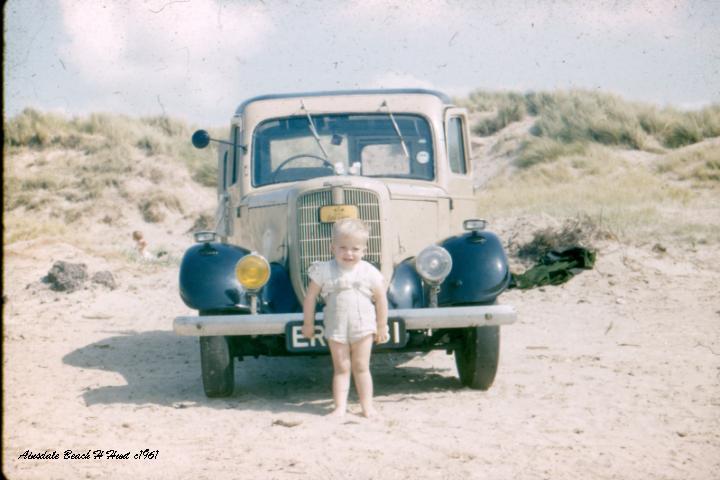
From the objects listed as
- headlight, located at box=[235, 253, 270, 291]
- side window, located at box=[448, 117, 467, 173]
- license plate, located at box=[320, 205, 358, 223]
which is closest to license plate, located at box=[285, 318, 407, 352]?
headlight, located at box=[235, 253, 270, 291]

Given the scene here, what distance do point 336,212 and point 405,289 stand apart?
0.67 m

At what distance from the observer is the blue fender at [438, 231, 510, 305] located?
526 centimetres

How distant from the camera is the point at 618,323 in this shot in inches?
324

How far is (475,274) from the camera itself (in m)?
5.28

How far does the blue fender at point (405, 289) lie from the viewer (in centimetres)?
533

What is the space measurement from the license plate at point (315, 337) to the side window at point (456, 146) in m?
1.97

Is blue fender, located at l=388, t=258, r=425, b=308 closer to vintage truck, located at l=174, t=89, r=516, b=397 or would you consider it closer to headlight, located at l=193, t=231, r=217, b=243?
vintage truck, located at l=174, t=89, r=516, b=397

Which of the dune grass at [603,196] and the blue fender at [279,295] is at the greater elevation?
the dune grass at [603,196]

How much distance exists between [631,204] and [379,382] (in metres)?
8.96

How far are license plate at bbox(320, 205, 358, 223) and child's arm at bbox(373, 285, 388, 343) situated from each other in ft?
2.37

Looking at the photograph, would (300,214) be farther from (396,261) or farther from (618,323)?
(618,323)

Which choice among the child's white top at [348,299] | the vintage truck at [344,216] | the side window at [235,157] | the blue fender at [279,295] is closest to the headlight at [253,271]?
the vintage truck at [344,216]

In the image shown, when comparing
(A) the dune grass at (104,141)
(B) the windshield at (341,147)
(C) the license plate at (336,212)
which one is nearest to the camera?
(C) the license plate at (336,212)

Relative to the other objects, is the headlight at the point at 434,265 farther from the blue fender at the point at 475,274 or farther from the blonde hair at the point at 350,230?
the blonde hair at the point at 350,230
